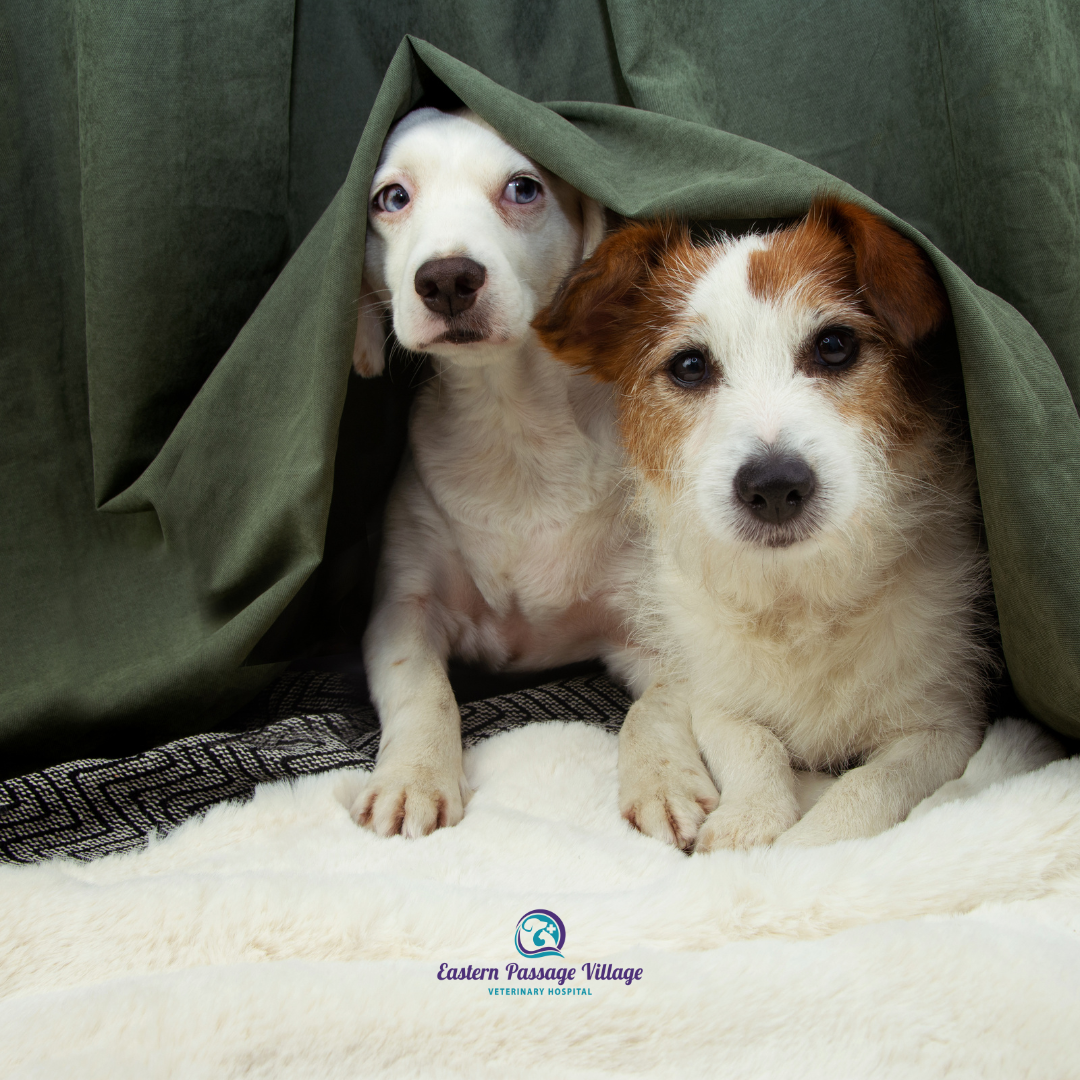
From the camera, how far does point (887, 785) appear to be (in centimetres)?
133

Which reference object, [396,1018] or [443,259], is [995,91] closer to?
[443,259]

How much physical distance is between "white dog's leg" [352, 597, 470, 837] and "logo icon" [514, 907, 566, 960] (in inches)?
13.1

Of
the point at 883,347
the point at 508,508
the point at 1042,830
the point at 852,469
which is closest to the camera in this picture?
the point at 1042,830

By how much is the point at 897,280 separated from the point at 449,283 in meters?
0.71

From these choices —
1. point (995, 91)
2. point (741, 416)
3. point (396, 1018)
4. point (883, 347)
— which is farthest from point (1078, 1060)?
point (995, 91)

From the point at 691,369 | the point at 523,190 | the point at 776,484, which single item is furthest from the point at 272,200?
the point at 776,484

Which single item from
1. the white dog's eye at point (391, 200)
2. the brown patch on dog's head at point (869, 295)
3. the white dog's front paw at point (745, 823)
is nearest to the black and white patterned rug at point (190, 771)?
the white dog's front paw at point (745, 823)

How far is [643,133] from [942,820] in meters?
1.19

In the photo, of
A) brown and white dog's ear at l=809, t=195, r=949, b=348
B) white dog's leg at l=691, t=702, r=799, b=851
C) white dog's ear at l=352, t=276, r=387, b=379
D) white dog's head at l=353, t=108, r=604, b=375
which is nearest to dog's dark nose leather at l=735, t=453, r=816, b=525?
brown and white dog's ear at l=809, t=195, r=949, b=348

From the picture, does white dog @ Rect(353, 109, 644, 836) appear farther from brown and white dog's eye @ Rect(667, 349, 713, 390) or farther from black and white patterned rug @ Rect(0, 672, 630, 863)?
brown and white dog's eye @ Rect(667, 349, 713, 390)

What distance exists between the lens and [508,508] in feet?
6.43

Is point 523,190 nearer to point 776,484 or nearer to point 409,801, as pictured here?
point 776,484

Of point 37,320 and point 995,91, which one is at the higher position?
point 995,91

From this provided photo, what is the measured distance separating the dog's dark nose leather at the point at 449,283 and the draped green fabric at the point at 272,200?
0.12 meters
